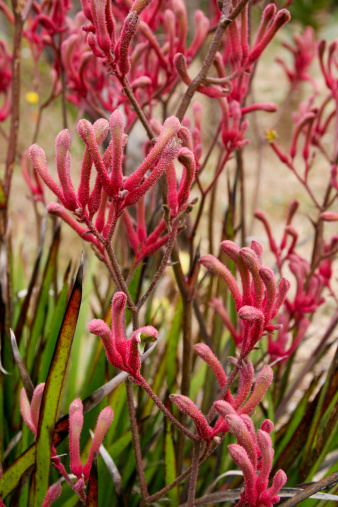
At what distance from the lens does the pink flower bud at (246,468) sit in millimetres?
401

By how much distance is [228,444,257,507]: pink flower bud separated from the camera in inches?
15.8

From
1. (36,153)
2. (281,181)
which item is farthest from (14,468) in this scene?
(281,181)

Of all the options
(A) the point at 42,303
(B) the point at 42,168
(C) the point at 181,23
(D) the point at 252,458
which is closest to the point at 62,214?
(B) the point at 42,168

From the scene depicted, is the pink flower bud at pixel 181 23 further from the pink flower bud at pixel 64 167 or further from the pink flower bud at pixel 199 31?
the pink flower bud at pixel 64 167

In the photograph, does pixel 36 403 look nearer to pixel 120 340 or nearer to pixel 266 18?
pixel 120 340

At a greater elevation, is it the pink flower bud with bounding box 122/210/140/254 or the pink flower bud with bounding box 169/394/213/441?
the pink flower bud with bounding box 122/210/140/254

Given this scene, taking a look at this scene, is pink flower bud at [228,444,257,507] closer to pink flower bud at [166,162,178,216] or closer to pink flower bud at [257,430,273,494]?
pink flower bud at [257,430,273,494]

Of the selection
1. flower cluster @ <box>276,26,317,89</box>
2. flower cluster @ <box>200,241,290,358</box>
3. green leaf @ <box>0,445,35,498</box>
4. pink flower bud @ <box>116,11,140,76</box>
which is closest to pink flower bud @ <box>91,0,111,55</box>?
pink flower bud @ <box>116,11,140,76</box>

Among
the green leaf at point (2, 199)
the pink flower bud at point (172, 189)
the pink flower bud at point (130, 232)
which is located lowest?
the pink flower bud at point (130, 232)

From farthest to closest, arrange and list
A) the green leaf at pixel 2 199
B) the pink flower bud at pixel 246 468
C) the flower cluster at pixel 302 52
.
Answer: the flower cluster at pixel 302 52
the green leaf at pixel 2 199
the pink flower bud at pixel 246 468

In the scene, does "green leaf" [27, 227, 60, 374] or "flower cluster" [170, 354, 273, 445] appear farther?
"green leaf" [27, 227, 60, 374]

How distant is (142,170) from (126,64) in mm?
139

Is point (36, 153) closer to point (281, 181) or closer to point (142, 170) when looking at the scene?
point (142, 170)

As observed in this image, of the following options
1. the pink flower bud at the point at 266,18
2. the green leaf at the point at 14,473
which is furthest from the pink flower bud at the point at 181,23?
the green leaf at the point at 14,473
